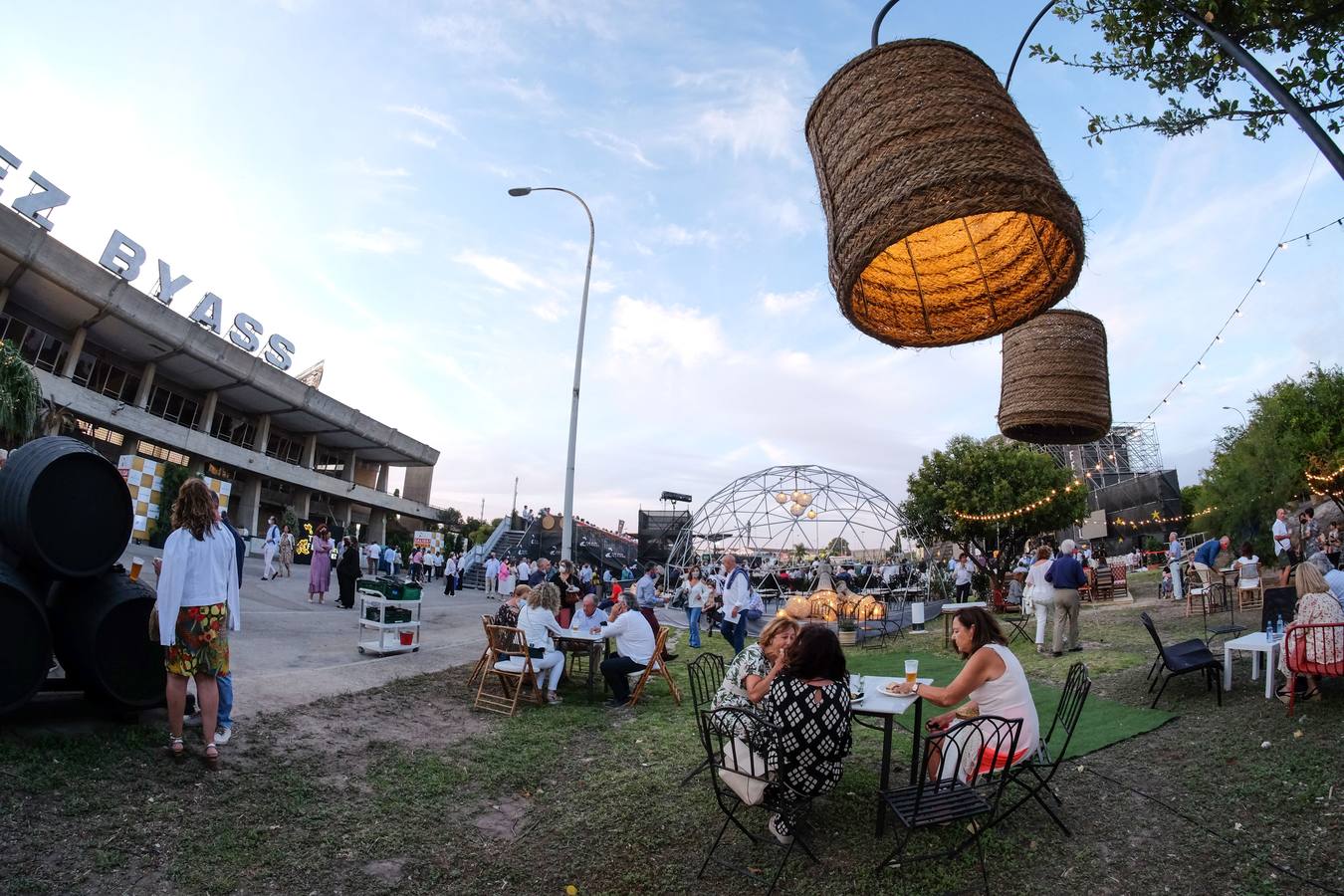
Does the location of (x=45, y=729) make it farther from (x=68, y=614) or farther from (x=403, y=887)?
(x=403, y=887)

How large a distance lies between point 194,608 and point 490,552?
1265 inches

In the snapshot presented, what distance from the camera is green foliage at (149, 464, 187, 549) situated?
1150 inches

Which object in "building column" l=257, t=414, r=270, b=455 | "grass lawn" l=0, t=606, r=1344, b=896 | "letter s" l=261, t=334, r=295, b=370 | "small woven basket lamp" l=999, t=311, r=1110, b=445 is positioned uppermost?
"letter s" l=261, t=334, r=295, b=370

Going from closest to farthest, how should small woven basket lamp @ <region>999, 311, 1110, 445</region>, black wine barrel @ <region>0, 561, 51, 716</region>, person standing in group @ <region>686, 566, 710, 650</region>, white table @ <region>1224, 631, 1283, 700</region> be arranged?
small woven basket lamp @ <region>999, 311, 1110, 445</region> < black wine barrel @ <region>0, 561, 51, 716</region> < white table @ <region>1224, 631, 1283, 700</region> < person standing in group @ <region>686, 566, 710, 650</region>

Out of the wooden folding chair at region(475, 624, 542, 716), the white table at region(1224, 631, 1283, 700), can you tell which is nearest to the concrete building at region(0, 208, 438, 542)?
the wooden folding chair at region(475, 624, 542, 716)

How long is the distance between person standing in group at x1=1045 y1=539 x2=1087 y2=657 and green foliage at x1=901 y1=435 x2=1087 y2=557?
59.8 feet

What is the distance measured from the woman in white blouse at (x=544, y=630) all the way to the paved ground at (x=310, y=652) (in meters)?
1.80

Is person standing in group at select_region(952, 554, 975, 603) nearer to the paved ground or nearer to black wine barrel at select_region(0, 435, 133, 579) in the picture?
the paved ground

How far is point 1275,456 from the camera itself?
23891mm

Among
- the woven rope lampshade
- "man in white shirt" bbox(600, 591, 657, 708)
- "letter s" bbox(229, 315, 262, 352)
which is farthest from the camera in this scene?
"letter s" bbox(229, 315, 262, 352)

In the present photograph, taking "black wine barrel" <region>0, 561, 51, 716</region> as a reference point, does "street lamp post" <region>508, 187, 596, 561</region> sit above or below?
above

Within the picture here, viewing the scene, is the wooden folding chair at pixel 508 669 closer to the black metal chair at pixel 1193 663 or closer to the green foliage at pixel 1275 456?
the black metal chair at pixel 1193 663

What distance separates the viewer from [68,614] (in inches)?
195

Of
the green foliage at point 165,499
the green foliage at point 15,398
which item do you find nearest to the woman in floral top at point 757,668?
the green foliage at point 15,398
